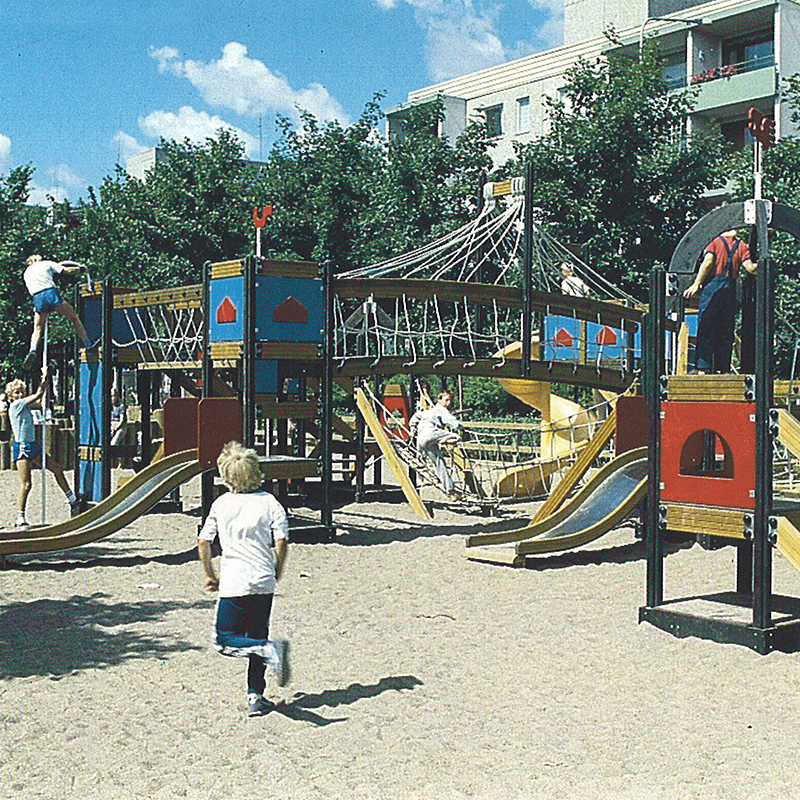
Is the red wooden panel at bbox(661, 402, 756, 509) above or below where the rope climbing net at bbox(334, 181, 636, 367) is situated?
below

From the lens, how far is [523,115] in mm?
42906

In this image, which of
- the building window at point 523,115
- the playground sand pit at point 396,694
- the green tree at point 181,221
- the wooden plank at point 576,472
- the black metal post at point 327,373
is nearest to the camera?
the playground sand pit at point 396,694

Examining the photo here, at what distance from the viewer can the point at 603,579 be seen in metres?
10.8

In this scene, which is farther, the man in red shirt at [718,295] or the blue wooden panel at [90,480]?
the blue wooden panel at [90,480]

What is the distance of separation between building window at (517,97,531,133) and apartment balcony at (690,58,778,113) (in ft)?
24.9

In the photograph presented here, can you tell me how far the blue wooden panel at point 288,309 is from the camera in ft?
41.5

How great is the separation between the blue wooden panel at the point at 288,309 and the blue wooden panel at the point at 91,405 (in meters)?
3.36

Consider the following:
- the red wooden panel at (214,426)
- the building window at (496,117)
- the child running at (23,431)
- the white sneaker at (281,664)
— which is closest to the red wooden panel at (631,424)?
the red wooden panel at (214,426)

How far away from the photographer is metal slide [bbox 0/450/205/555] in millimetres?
11305

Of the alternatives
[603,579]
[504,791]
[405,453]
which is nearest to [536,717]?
[504,791]

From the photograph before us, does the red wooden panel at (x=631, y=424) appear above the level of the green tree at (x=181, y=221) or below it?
below

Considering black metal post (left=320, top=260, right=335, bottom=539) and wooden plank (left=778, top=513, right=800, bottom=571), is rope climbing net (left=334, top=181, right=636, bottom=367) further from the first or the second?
wooden plank (left=778, top=513, right=800, bottom=571)

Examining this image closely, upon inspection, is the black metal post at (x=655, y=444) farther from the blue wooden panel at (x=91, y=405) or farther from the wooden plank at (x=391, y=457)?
the blue wooden panel at (x=91, y=405)

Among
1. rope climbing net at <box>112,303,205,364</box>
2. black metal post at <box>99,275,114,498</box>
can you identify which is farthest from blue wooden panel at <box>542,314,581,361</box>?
black metal post at <box>99,275,114,498</box>
